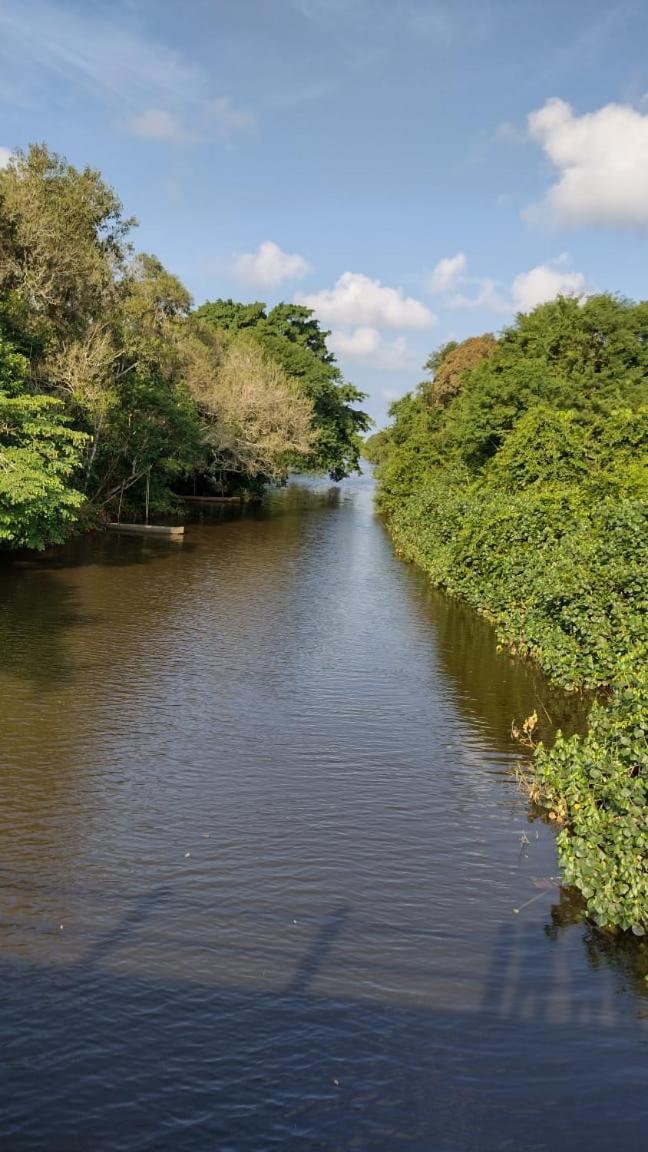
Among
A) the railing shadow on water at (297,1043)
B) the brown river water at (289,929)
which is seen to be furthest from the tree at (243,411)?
the railing shadow on water at (297,1043)

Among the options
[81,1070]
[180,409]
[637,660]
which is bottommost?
[81,1070]

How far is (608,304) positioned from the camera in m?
37.2

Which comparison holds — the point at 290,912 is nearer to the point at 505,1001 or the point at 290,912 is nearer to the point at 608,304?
the point at 505,1001

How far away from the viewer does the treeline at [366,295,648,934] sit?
10.3 meters

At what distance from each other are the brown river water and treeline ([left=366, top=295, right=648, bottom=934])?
1.12 meters

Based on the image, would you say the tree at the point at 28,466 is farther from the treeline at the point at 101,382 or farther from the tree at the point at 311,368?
the tree at the point at 311,368

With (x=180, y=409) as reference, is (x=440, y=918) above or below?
below

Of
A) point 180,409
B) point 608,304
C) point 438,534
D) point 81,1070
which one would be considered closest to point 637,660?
point 81,1070

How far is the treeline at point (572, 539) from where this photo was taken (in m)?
10.3

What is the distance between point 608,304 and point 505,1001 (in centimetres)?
3438

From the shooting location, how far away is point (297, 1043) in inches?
312

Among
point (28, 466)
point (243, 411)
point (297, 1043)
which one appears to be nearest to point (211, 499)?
point (243, 411)

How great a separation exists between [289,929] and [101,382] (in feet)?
112

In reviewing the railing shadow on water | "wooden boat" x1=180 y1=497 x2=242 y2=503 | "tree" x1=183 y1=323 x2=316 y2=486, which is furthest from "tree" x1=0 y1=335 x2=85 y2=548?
"wooden boat" x1=180 y1=497 x2=242 y2=503
